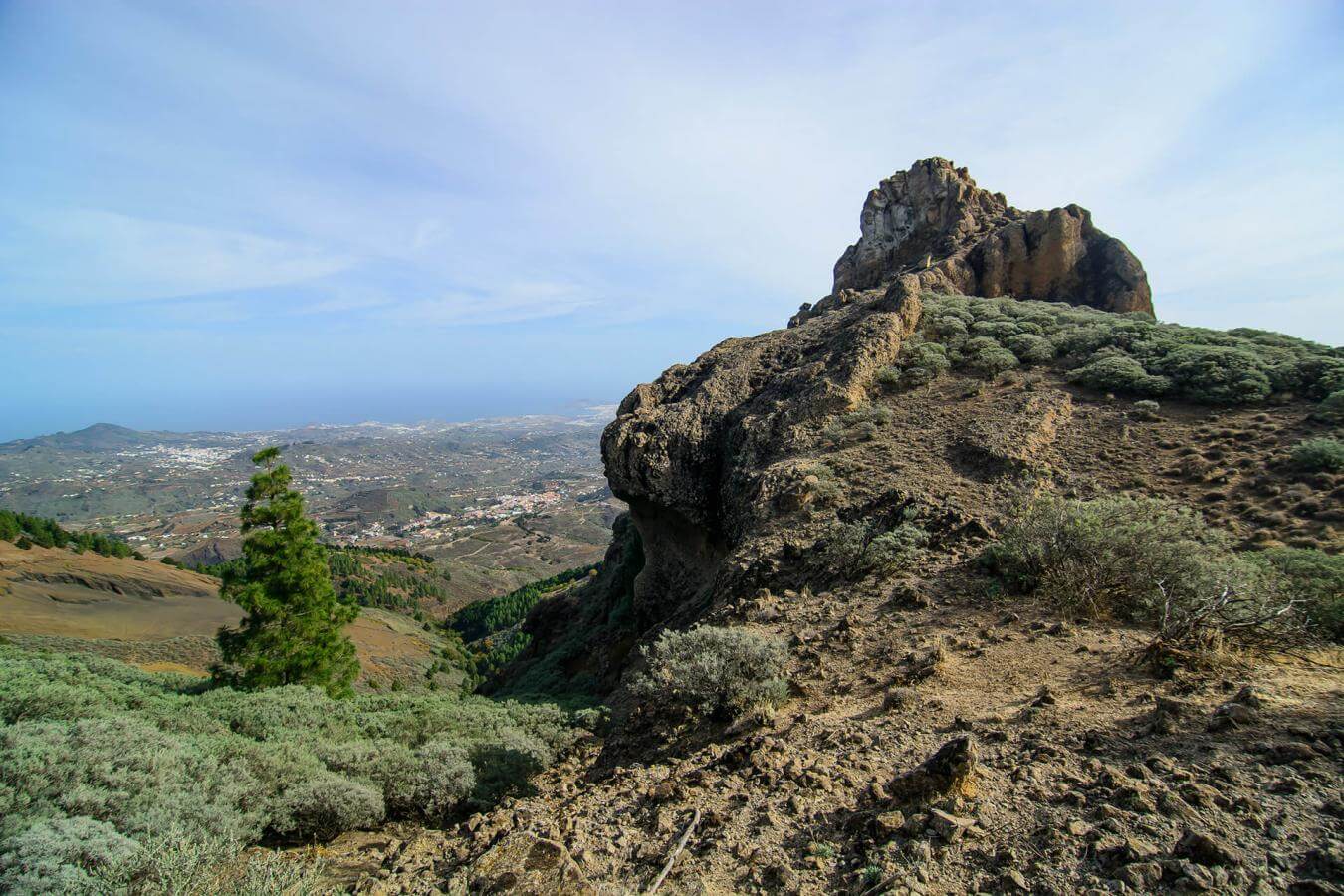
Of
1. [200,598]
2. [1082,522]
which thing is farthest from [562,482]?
[1082,522]

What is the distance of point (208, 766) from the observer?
201 inches

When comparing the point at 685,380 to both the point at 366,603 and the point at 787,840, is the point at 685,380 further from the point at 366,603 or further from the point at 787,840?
the point at 366,603

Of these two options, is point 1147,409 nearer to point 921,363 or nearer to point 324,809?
point 921,363

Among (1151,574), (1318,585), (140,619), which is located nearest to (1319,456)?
(1318,585)

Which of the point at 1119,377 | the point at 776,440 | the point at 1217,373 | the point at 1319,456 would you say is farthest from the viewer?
the point at 776,440

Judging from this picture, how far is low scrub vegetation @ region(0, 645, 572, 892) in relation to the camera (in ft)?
12.4

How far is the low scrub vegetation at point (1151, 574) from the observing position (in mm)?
5559

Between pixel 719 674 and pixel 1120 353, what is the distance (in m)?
14.7

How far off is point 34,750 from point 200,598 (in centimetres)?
5293

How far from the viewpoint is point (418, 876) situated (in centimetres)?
421

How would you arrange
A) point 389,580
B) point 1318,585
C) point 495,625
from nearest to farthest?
1. point 1318,585
2. point 495,625
3. point 389,580

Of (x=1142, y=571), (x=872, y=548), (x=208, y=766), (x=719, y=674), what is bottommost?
(x=208, y=766)

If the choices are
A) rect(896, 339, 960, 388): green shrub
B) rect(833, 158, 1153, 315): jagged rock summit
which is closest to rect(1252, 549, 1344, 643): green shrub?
rect(896, 339, 960, 388): green shrub

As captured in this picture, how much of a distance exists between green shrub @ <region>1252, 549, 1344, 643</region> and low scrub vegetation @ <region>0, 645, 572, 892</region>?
8.36m
